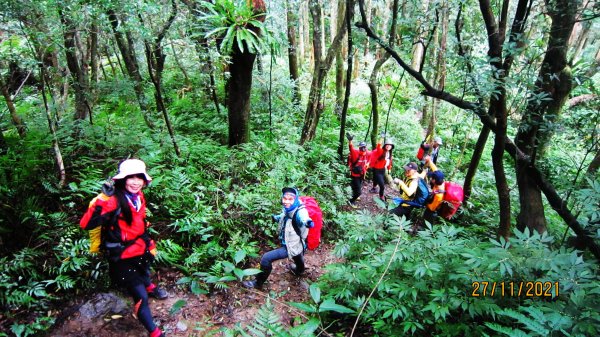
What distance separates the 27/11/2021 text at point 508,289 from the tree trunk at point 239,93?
236 inches

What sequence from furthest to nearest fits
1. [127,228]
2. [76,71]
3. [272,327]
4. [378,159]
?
[378,159] → [76,71] → [127,228] → [272,327]

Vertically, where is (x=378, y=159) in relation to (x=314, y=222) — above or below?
below

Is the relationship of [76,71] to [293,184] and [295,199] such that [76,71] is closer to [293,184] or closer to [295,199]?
[293,184]

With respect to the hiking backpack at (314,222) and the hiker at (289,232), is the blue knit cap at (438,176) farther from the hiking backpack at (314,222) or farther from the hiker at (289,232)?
the hiker at (289,232)

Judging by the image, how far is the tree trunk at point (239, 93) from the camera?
23.6ft

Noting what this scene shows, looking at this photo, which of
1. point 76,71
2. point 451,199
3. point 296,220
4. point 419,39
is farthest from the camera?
point 419,39

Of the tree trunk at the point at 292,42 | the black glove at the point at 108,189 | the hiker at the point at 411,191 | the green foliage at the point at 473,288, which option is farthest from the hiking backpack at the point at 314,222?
the tree trunk at the point at 292,42

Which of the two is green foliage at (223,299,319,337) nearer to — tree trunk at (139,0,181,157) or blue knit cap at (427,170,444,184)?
blue knit cap at (427,170,444,184)

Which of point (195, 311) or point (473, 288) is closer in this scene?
point (473, 288)

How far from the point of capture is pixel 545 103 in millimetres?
4777

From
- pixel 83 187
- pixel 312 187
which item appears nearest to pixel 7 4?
pixel 83 187

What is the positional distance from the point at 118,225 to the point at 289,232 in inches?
89.8

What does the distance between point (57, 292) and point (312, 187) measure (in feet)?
18.1

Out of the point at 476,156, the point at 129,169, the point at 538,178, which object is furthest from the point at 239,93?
the point at 538,178
